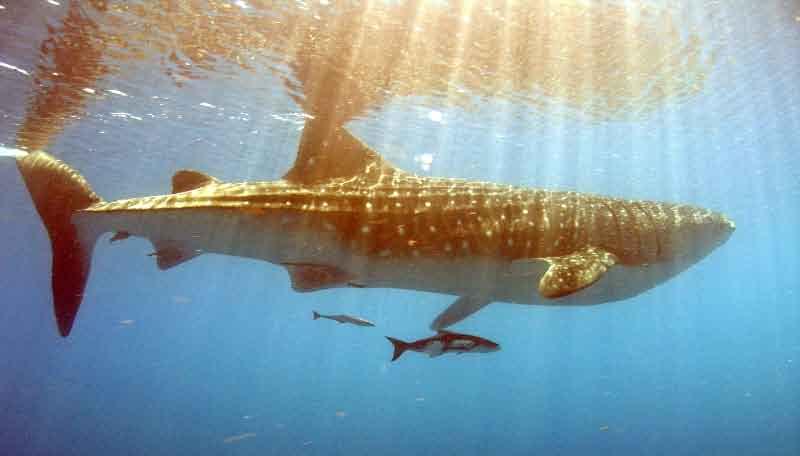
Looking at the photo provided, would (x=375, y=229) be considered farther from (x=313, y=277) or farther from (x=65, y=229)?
(x=65, y=229)

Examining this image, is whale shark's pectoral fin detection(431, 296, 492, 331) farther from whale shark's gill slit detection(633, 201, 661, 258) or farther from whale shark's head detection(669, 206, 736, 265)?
whale shark's head detection(669, 206, 736, 265)

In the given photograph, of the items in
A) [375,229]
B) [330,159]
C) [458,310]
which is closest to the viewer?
[375,229]

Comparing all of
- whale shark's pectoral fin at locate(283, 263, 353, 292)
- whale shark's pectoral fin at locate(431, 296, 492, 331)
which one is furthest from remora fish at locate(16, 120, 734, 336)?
whale shark's pectoral fin at locate(431, 296, 492, 331)

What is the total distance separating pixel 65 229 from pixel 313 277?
121 inches

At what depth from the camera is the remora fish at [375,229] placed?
4.52 meters

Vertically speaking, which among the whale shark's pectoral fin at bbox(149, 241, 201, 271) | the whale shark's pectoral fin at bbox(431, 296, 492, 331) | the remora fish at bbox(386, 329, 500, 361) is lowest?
the remora fish at bbox(386, 329, 500, 361)

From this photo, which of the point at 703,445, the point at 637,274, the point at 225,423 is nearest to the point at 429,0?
the point at 637,274

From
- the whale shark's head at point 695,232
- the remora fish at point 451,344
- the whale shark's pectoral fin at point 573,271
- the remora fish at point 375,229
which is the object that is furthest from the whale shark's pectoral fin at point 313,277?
the whale shark's head at point 695,232

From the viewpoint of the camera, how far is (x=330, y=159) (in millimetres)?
5398

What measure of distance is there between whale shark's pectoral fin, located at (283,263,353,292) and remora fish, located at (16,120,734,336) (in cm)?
1

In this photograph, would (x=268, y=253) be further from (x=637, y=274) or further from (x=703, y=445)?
(x=703, y=445)

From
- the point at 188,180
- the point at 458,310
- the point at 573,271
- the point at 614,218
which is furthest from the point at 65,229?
the point at 614,218

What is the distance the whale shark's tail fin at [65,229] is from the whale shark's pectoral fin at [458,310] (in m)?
4.64

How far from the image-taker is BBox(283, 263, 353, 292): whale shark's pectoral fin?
4547mm
